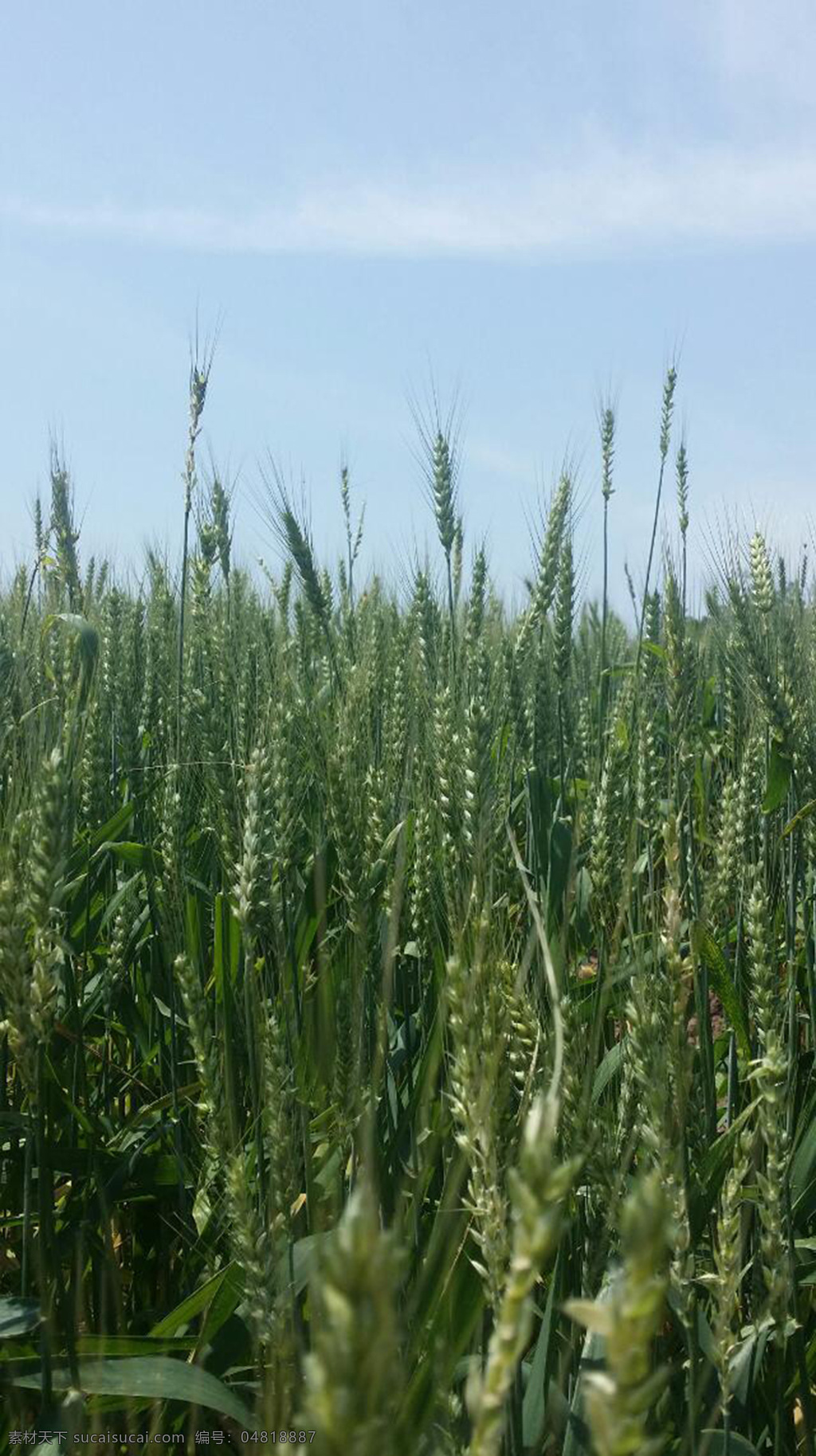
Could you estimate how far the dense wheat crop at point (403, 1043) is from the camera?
89cm

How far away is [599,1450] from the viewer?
402mm

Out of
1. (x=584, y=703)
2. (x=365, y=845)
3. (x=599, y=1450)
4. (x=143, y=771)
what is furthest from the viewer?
(x=584, y=703)

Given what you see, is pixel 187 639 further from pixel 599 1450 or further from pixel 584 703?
pixel 599 1450

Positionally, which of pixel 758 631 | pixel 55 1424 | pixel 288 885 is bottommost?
pixel 55 1424

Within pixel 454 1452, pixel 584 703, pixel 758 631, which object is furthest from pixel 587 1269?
pixel 584 703

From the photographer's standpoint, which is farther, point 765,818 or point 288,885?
point 765,818

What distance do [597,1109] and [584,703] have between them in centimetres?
196

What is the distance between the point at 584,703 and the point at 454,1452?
2422 millimetres

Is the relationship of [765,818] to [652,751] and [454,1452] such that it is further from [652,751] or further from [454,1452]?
[454,1452]

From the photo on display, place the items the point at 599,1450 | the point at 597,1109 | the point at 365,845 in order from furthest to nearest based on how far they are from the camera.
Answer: the point at 365,845
the point at 597,1109
the point at 599,1450

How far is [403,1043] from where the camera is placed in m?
1.83

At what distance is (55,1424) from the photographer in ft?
3.76

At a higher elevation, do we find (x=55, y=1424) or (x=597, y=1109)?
(x=597, y=1109)

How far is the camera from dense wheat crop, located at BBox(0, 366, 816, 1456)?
889 mm
